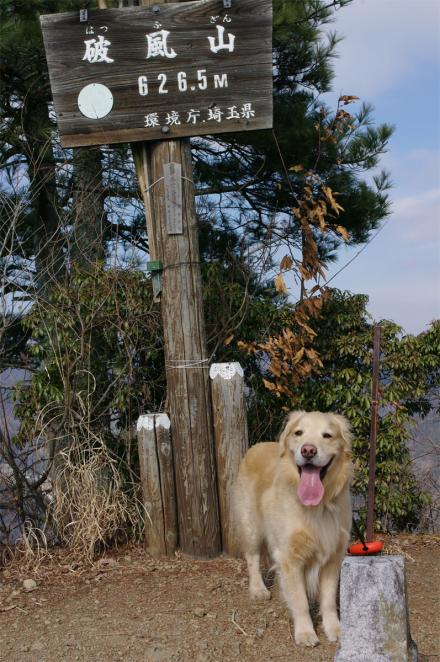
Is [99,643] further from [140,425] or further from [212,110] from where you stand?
[212,110]

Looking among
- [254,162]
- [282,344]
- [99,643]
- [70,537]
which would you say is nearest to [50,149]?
[254,162]

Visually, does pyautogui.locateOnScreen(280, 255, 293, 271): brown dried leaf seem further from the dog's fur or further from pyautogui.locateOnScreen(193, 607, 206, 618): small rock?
pyautogui.locateOnScreen(193, 607, 206, 618): small rock

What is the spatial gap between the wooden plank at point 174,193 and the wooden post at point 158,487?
4.95 ft

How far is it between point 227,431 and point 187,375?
512mm

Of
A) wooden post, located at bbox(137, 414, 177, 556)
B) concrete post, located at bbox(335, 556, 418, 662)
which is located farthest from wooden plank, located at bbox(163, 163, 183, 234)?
concrete post, located at bbox(335, 556, 418, 662)

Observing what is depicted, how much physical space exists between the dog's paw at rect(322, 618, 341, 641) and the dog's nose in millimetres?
959

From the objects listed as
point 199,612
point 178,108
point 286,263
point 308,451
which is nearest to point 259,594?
point 199,612

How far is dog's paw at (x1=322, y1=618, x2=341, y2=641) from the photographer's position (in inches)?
148

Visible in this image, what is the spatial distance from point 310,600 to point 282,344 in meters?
2.18

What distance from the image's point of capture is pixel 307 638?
12.2ft

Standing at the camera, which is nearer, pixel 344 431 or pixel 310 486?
pixel 310 486

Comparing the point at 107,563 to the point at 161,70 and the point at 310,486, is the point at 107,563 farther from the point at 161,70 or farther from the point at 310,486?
the point at 161,70

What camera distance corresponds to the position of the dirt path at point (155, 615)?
3688 mm

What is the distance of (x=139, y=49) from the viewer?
5.02 meters
